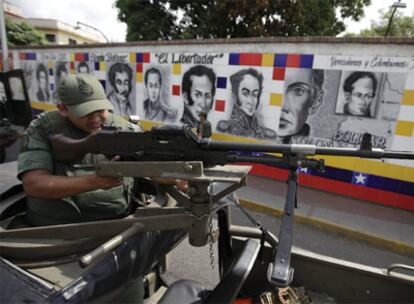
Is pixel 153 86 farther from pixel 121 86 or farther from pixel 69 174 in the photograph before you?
pixel 69 174

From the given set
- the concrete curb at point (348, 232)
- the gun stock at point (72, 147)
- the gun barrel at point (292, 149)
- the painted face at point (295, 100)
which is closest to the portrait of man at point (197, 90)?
the painted face at point (295, 100)

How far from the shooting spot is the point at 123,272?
1435mm

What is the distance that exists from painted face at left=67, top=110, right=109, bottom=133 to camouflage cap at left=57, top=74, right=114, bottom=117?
0.05 metres

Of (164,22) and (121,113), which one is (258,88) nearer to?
(121,113)

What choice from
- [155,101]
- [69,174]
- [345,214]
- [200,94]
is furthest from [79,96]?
[155,101]

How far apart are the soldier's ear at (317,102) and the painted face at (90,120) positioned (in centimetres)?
463

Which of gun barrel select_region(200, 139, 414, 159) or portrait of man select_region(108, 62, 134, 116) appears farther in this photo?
portrait of man select_region(108, 62, 134, 116)

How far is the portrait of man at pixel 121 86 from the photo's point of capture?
8.23 meters

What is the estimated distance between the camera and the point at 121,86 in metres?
8.40

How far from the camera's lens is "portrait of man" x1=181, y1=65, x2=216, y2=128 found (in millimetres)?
6742

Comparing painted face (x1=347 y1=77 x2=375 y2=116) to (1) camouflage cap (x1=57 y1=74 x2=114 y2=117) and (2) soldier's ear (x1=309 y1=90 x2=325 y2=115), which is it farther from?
(1) camouflage cap (x1=57 y1=74 x2=114 y2=117)

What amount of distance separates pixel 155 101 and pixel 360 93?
491cm

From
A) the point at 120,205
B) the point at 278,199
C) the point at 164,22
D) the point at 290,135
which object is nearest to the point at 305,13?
the point at 164,22

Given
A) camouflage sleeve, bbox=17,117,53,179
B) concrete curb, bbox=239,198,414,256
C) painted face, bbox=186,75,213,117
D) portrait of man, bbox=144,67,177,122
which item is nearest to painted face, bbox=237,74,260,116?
painted face, bbox=186,75,213,117
